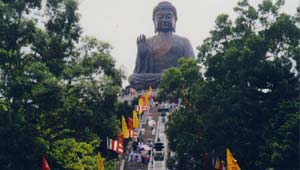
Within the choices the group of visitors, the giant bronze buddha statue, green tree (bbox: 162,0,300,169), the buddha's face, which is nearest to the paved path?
the group of visitors

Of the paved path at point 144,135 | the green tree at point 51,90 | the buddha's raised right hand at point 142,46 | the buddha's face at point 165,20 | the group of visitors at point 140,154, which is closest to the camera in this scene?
the green tree at point 51,90

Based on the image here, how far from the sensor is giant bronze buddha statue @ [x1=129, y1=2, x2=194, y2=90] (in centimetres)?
5259

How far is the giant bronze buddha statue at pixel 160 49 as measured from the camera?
52.6 meters

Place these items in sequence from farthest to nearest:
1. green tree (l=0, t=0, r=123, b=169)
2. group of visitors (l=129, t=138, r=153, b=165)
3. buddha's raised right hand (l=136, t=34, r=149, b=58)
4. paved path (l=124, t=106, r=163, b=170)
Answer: buddha's raised right hand (l=136, t=34, r=149, b=58) → group of visitors (l=129, t=138, r=153, b=165) → paved path (l=124, t=106, r=163, b=170) → green tree (l=0, t=0, r=123, b=169)

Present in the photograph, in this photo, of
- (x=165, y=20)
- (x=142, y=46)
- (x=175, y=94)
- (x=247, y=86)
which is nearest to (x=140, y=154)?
(x=175, y=94)

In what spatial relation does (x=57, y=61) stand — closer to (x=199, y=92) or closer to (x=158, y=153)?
(x=199, y=92)

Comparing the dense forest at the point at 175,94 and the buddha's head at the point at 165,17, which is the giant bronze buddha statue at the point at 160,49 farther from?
the dense forest at the point at 175,94

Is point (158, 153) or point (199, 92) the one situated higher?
point (199, 92)

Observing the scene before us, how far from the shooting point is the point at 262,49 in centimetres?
2236

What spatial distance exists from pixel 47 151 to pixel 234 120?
6391mm

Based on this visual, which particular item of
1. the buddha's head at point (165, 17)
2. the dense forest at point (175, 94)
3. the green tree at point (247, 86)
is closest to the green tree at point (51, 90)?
the dense forest at point (175, 94)

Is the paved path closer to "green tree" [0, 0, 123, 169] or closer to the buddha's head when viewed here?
"green tree" [0, 0, 123, 169]

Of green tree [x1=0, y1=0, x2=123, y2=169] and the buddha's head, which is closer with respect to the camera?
green tree [x1=0, y1=0, x2=123, y2=169]

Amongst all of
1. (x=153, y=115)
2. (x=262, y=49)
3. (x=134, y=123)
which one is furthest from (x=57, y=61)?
(x=153, y=115)
